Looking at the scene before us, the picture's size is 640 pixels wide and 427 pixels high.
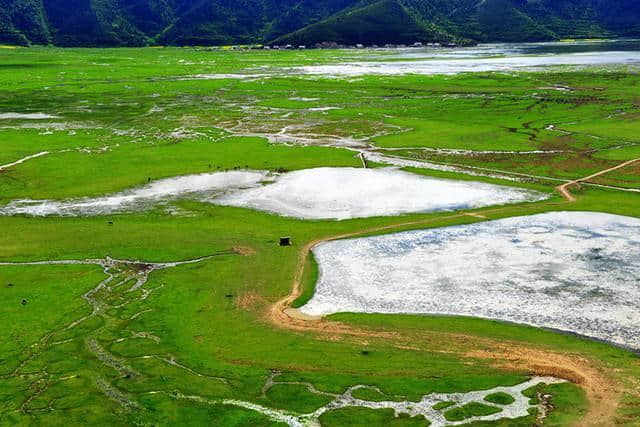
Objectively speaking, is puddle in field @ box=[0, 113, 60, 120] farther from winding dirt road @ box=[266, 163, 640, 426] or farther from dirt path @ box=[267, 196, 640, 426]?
dirt path @ box=[267, 196, 640, 426]

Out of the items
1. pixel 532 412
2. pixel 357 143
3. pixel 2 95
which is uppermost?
pixel 2 95

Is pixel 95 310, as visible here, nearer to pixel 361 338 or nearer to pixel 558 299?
pixel 361 338

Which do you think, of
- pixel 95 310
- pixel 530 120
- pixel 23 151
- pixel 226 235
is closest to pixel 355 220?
pixel 226 235

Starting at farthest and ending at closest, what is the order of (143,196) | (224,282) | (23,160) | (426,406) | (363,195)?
(23,160)
(143,196)
(363,195)
(224,282)
(426,406)

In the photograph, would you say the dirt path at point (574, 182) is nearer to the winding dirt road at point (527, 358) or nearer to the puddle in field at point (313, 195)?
the puddle in field at point (313, 195)

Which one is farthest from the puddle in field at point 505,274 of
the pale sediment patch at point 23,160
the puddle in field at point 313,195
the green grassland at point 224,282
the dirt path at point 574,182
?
the pale sediment patch at point 23,160

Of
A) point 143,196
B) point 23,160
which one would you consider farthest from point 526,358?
point 23,160

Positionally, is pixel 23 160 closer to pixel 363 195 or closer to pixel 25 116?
pixel 25 116
